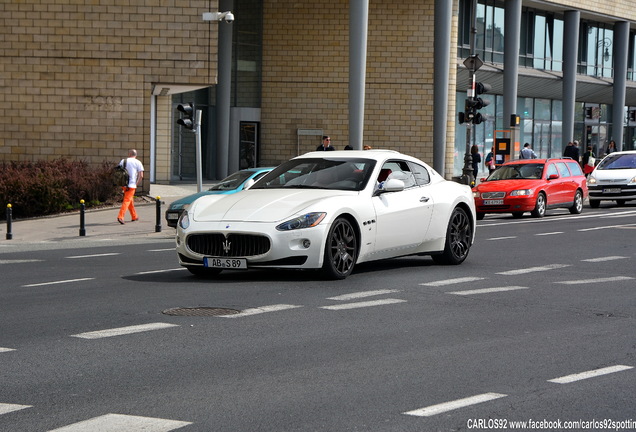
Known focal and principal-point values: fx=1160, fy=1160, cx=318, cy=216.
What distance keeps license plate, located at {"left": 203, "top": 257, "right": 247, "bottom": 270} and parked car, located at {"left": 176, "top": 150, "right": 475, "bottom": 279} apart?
0.04 feet

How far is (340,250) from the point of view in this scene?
42.3ft

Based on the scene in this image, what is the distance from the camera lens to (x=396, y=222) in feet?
45.3

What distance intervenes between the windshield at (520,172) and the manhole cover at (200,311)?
19770 mm

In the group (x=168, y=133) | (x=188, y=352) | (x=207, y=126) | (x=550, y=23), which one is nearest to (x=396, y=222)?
(x=188, y=352)

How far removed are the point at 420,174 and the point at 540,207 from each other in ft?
47.9

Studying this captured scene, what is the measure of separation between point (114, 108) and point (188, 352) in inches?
1027

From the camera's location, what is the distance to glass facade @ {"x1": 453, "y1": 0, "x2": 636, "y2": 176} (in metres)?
55.4

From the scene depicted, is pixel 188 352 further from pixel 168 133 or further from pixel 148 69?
pixel 168 133

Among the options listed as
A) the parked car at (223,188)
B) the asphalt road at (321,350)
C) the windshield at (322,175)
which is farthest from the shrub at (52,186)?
the windshield at (322,175)

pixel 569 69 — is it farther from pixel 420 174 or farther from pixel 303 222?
pixel 303 222

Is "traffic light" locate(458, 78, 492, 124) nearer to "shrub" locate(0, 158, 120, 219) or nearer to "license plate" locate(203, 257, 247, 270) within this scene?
"shrub" locate(0, 158, 120, 219)

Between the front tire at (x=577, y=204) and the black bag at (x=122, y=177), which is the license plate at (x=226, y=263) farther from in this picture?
the front tire at (x=577, y=204)

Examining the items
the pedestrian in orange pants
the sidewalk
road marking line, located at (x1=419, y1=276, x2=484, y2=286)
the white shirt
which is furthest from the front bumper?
Answer: the white shirt

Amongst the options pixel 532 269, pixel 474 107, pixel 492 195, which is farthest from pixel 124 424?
pixel 474 107
